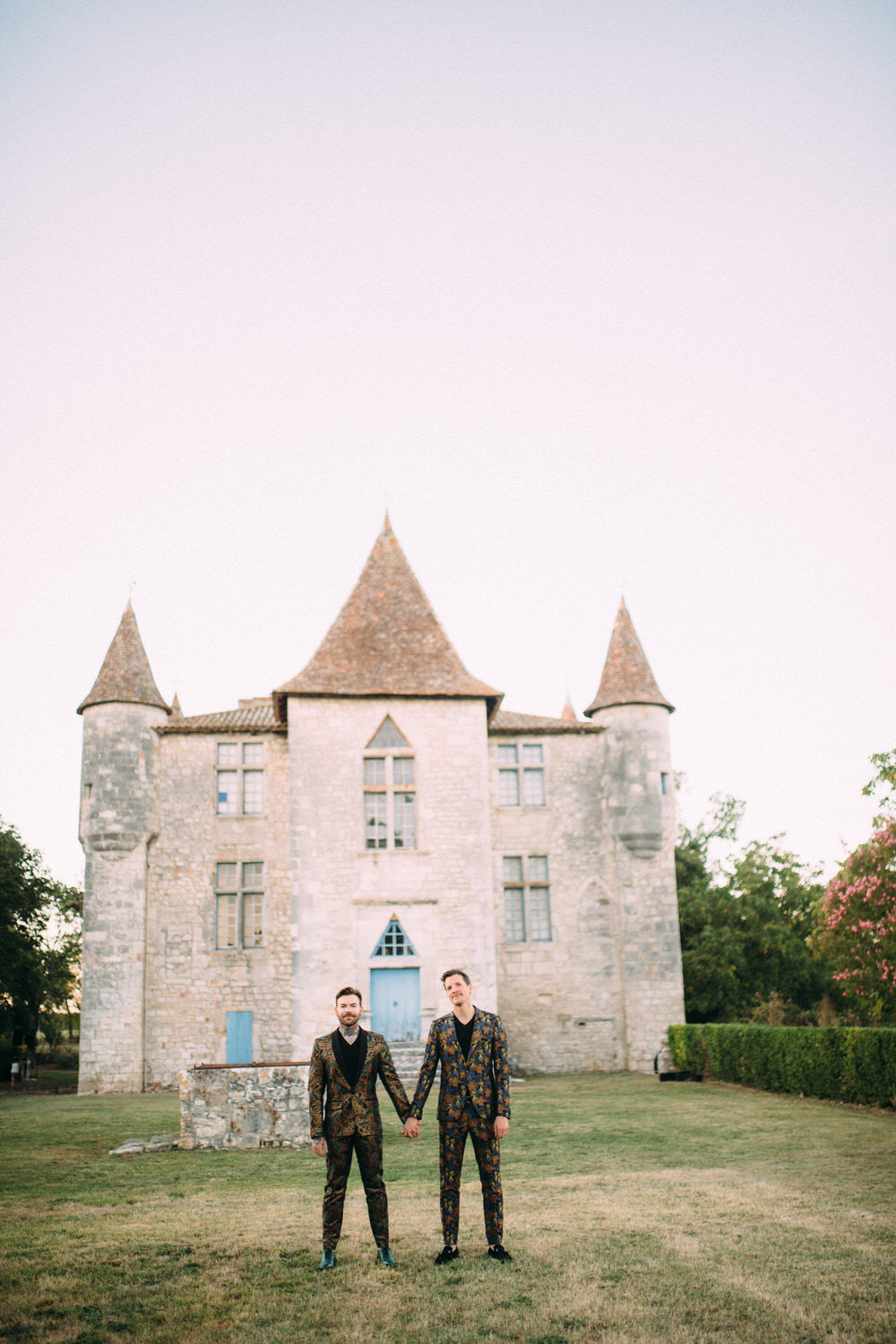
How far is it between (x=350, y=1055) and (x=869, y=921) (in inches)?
654

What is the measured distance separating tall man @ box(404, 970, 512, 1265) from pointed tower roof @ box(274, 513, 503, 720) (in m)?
18.6

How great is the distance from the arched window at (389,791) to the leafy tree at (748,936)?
13236 millimetres

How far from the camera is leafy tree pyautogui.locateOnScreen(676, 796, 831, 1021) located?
33406 mm

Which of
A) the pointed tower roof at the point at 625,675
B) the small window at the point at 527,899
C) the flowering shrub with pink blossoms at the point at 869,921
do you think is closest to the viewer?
the flowering shrub with pink blossoms at the point at 869,921

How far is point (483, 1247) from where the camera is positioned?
7.07m

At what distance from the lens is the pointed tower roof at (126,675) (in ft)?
88.2

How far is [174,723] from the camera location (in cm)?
2764

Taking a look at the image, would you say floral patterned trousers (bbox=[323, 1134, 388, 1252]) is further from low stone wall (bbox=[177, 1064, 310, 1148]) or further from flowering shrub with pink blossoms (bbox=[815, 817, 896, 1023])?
flowering shrub with pink blossoms (bbox=[815, 817, 896, 1023])

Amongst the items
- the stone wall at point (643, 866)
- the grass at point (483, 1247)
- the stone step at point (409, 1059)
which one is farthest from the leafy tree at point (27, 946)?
the grass at point (483, 1247)

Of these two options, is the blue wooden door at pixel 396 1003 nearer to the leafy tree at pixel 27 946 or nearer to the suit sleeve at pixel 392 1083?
the leafy tree at pixel 27 946

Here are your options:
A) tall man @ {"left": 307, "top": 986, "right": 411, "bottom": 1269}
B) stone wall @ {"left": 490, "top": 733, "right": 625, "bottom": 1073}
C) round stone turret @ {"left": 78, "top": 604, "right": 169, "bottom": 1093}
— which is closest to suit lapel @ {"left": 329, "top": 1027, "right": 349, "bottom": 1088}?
tall man @ {"left": 307, "top": 986, "right": 411, "bottom": 1269}

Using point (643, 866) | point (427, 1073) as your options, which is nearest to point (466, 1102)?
point (427, 1073)

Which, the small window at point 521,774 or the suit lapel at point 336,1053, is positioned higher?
the small window at point 521,774

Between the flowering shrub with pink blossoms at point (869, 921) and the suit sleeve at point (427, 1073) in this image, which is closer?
the suit sleeve at point (427, 1073)
